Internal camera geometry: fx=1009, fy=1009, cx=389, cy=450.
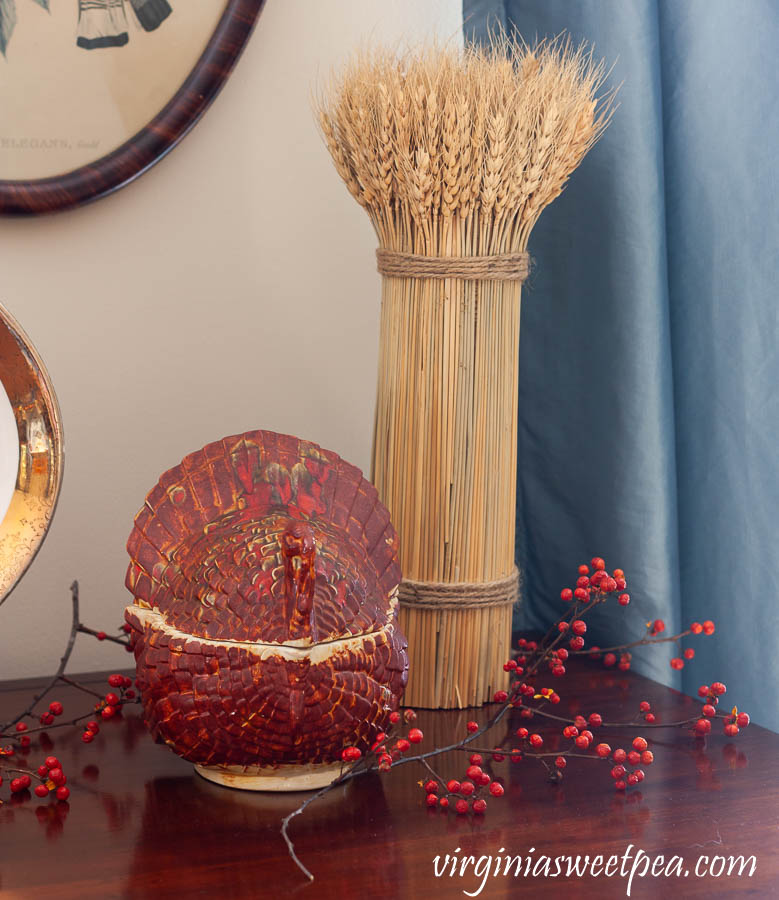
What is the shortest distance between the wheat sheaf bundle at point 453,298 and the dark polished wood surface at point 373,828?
0.11 metres

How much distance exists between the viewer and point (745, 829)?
61 cm

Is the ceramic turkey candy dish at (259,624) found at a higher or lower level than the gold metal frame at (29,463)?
lower

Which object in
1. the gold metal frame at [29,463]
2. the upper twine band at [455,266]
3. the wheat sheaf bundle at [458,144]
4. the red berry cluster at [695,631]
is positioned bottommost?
the red berry cluster at [695,631]

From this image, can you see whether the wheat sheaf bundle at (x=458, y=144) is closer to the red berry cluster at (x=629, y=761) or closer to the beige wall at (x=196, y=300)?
the beige wall at (x=196, y=300)

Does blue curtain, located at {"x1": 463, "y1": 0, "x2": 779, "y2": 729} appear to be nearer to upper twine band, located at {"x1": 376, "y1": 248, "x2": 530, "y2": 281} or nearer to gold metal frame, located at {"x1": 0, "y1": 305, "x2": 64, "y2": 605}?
upper twine band, located at {"x1": 376, "y1": 248, "x2": 530, "y2": 281}

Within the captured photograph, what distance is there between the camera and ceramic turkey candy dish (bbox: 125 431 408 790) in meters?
0.61

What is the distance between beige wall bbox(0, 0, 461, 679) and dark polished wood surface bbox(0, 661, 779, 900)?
0.80ft

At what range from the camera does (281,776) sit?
66 cm

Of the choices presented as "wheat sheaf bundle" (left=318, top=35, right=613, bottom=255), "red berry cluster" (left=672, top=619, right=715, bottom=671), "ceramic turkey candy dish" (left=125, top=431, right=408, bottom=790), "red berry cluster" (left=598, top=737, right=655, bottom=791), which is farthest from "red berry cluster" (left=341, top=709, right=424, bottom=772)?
"wheat sheaf bundle" (left=318, top=35, right=613, bottom=255)

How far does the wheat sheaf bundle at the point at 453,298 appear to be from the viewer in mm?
732

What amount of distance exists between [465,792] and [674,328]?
0.48 meters

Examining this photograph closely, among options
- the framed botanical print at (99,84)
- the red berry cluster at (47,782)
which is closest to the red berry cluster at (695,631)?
the red berry cluster at (47,782)

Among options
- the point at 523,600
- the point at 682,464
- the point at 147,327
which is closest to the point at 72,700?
the point at 147,327

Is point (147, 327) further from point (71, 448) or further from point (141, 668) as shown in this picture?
point (141, 668)
